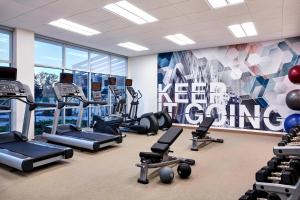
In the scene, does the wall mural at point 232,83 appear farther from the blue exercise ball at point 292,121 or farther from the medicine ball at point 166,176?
the medicine ball at point 166,176

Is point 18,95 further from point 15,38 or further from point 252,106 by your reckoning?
point 252,106

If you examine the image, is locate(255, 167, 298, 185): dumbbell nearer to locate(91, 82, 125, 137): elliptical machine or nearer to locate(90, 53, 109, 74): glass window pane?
locate(91, 82, 125, 137): elliptical machine

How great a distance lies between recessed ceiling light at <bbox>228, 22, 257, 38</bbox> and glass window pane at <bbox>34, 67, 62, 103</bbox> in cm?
514

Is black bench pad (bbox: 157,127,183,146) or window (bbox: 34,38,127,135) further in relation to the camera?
window (bbox: 34,38,127,135)

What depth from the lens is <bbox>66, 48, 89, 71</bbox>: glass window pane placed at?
7.13m

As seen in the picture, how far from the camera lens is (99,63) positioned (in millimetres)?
8352

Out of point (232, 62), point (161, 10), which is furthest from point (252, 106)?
point (161, 10)

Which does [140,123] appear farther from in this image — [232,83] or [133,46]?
[232,83]

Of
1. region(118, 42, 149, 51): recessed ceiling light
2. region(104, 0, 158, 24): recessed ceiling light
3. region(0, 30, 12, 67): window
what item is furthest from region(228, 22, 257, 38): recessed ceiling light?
region(0, 30, 12, 67): window

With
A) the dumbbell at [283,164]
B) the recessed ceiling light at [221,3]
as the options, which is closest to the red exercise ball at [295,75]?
the recessed ceiling light at [221,3]

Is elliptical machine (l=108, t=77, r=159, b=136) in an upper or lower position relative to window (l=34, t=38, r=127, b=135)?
lower

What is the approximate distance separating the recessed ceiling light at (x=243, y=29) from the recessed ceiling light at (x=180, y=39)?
131cm

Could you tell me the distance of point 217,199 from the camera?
8.64 feet

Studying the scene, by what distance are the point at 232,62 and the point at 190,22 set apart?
307 centimetres
